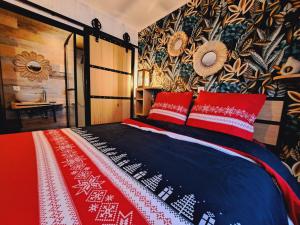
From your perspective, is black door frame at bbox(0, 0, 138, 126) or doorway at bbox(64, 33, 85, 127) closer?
black door frame at bbox(0, 0, 138, 126)

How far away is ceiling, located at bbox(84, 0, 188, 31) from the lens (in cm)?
217

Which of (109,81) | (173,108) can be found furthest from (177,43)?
(109,81)

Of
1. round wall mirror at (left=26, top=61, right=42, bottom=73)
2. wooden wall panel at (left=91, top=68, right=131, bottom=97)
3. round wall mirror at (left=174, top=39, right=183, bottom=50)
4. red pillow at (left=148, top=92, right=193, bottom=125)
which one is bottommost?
red pillow at (left=148, top=92, right=193, bottom=125)

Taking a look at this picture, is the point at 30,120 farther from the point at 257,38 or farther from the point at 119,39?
the point at 257,38

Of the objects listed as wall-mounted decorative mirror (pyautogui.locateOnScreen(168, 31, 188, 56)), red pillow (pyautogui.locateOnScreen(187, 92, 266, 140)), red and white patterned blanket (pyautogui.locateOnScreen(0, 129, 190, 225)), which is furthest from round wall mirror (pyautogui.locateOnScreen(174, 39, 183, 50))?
red and white patterned blanket (pyautogui.locateOnScreen(0, 129, 190, 225))

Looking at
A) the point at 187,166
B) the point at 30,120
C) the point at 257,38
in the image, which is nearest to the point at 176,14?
the point at 257,38

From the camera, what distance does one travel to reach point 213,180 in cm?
58

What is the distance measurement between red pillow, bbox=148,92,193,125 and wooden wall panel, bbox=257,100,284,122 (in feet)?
2.48

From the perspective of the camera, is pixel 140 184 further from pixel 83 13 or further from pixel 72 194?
pixel 83 13

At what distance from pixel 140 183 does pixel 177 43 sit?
228 cm

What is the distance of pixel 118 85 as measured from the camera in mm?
2863

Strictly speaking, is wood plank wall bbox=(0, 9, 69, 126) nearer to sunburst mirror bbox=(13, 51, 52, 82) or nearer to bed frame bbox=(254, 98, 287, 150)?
sunburst mirror bbox=(13, 51, 52, 82)

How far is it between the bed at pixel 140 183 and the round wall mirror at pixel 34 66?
3.49m

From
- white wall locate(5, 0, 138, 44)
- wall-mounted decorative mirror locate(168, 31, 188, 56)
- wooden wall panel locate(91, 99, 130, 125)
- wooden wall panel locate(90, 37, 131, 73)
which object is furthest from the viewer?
wooden wall panel locate(91, 99, 130, 125)
